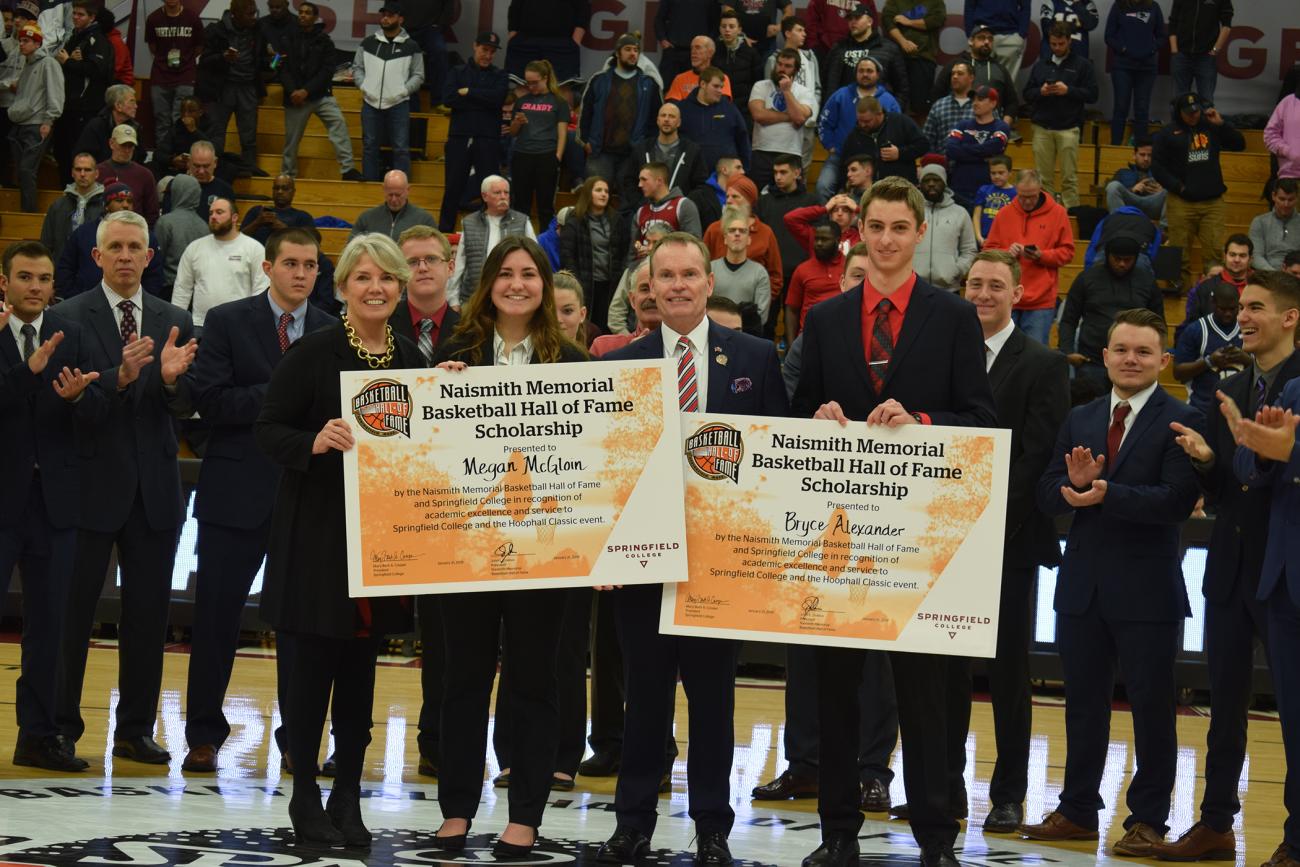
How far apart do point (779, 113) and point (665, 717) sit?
9.85 meters

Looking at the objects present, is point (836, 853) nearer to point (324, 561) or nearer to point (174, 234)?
point (324, 561)

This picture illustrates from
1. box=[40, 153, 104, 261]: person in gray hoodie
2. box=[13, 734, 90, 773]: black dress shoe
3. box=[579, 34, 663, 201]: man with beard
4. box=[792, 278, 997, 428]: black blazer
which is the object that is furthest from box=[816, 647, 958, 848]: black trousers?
box=[40, 153, 104, 261]: person in gray hoodie

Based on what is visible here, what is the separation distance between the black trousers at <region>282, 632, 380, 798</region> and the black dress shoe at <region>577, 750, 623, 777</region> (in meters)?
1.58

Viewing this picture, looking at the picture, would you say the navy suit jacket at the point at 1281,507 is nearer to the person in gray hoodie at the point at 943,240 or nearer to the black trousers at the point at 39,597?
the black trousers at the point at 39,597

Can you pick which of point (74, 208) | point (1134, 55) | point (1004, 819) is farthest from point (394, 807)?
point (1134, 55)

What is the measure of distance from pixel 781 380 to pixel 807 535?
506mm

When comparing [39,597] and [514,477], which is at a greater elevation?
[514,477]

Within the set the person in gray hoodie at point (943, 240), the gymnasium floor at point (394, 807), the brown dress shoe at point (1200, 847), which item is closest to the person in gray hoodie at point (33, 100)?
the person in gray hoodie at point (943, 240)

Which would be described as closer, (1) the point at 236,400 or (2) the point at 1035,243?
(1) the point at 236,400

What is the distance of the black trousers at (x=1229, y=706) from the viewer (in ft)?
18.7

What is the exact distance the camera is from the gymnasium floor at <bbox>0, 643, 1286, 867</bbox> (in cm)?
488

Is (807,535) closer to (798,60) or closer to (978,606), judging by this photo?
(978,606)

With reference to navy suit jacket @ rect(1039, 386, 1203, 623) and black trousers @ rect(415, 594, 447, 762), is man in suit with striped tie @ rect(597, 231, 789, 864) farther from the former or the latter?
navy suit jacket @ rect(1039, 386, 1203, 623)

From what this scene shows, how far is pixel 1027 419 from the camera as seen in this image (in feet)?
19.3
